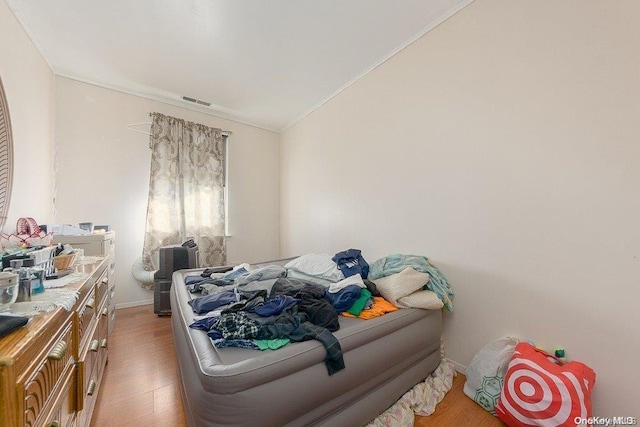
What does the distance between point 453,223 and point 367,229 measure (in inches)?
33.7

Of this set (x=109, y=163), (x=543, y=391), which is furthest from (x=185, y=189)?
(x=543, y=391)

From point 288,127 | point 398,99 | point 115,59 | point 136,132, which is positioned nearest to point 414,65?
point 398,99

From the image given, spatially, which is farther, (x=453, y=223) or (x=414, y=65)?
(x=414, y=65)

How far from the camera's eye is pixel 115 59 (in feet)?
7.42

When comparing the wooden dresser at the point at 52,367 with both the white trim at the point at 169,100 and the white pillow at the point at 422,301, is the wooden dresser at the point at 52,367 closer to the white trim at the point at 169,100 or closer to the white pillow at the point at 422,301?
the white pillow at the point at 422,301

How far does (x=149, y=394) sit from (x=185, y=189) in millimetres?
2304

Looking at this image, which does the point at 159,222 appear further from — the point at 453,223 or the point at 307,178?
the point at 453,223

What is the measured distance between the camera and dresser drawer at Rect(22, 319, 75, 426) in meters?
0.58

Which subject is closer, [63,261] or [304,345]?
[304,345]

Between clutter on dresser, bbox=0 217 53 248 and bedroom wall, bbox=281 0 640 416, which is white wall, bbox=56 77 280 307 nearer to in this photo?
clutter on dresser, bbox=0 217 53 248

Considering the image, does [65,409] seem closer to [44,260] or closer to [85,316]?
[85,316]

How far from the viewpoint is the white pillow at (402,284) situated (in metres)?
1.52

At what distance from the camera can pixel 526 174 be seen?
4.62 feet

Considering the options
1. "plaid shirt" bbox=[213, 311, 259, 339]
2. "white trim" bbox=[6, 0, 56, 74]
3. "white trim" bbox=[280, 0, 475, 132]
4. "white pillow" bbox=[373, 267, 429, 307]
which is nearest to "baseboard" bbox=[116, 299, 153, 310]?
"plaid shirt" bbox=[213, 311, 259, 339]
